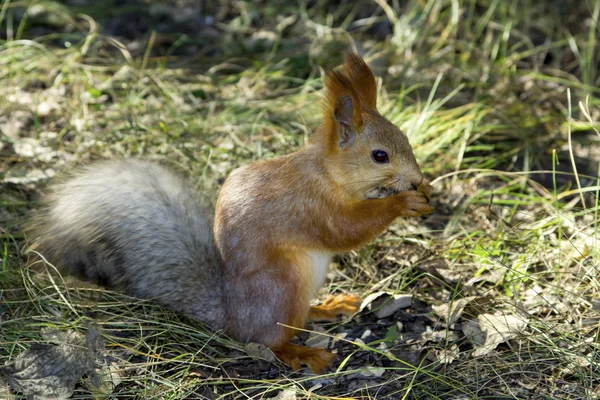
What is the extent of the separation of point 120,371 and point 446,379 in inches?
37.7

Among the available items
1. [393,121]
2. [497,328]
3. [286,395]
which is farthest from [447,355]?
[393,121]

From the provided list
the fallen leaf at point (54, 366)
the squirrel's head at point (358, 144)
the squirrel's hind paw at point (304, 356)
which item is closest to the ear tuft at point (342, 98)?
the squirrel's head at point (358, 144)

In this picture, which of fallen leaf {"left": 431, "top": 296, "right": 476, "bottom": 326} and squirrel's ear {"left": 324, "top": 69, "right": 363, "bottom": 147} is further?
fallen leaf {"left": 431, "top": 296, "right": 476, "bottom": 326}

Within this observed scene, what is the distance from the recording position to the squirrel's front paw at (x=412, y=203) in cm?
222

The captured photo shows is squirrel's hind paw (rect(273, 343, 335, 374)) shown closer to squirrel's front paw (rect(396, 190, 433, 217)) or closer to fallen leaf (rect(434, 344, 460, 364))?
fallen leaf (rect(434, 344, 460, 364))

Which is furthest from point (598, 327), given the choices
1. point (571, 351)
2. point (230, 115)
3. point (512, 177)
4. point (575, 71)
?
point (575, 71)

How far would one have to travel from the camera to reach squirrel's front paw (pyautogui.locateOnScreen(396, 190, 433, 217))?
7.29ft

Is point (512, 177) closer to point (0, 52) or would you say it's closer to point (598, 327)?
point (598, 327)

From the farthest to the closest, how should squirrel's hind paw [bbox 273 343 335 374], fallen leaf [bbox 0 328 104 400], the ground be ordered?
squirrel's hind paw [bbox 273 343 335 374], the ground, fallen leaf [bbox 0 328 104 400]

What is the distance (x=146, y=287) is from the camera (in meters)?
2.26

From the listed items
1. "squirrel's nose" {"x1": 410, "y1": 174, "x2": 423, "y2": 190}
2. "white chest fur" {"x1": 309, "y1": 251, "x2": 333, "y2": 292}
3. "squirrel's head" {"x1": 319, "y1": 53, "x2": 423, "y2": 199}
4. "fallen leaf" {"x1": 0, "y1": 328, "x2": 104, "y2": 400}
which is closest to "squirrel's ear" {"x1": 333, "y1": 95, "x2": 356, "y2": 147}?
"squirrel's head" {"x1": 319, "y1": 53, "x2": 423, "y2": 199}

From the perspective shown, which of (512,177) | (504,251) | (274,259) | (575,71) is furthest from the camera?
(575,71)

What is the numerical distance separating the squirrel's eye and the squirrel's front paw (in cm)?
13

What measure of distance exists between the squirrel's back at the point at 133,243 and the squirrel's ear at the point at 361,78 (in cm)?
69
